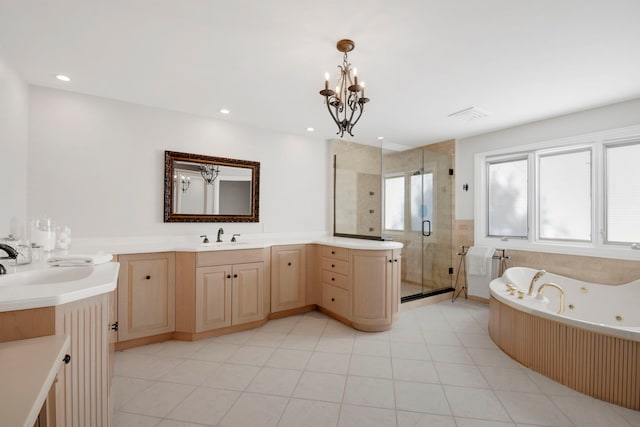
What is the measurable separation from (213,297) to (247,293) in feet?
1.13

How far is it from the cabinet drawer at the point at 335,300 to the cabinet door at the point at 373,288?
0.14 meters

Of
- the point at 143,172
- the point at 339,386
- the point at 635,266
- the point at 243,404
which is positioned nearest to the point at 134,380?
the point at 243,404

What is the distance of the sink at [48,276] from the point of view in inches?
54.4

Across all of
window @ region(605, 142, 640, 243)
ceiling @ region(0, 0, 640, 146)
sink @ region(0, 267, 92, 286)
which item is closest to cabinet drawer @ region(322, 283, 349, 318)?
ceiling @ region(0, 0, 640, 146)

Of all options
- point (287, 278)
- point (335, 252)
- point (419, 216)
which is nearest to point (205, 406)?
point (287, 278)

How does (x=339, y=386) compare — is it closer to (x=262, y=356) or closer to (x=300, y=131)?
(x=262, y=356)

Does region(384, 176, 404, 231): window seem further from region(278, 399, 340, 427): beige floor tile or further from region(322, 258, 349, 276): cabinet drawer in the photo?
region(278, 399, 340, 427): beige floor tile

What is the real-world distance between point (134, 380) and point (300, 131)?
10.3 feet

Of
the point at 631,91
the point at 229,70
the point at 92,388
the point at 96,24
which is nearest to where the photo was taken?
the point at 92,388

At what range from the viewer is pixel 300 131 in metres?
3.85

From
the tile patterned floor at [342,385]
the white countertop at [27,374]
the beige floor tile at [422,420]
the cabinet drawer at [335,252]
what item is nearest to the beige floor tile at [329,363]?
the tile patterned floor at [342,385]

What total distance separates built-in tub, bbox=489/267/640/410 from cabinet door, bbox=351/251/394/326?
1025mm

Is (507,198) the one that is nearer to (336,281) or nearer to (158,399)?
(336,281)

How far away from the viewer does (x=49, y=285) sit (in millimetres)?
1166
